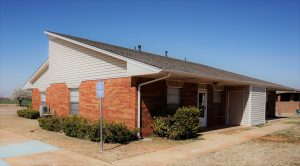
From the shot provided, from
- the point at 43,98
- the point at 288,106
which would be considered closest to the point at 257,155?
the point at 43,98

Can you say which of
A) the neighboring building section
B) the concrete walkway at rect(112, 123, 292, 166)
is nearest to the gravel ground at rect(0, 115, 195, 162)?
the concrete walkway at rect(112, 123, 292, 166)

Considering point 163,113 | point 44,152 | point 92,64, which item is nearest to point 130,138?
point 163,113

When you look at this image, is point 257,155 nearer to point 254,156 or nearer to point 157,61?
point 254,156

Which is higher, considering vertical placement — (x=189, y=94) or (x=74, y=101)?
(x=189, y=94)

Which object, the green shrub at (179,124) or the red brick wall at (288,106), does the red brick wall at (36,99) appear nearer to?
the green shrub at (179,124)

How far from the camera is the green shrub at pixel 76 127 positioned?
1206 cm

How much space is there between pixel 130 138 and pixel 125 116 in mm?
1193

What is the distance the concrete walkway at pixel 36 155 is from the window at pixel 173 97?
575cm

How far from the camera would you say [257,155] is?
366 inches

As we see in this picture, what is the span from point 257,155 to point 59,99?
12.5 m

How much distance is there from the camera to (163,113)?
12688mm

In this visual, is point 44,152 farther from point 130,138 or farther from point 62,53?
point 62,53

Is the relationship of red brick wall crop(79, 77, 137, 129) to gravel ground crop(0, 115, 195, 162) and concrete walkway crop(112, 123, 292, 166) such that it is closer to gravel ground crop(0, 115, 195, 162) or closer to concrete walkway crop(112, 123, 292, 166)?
gravel ground crop(0, 115, 195, 162)

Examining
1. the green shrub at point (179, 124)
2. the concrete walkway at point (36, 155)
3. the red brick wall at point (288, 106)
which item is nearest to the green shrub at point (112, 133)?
the green shrub at point (179, 124)
